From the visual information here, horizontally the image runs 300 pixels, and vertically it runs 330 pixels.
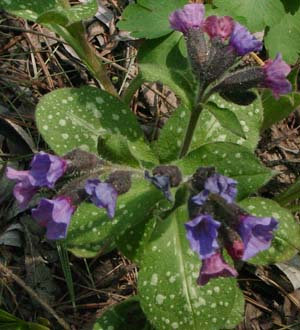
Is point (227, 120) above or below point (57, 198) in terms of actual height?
above

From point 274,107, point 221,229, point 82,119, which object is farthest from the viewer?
point 274,107

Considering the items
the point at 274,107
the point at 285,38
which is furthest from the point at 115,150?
the point at 285,38

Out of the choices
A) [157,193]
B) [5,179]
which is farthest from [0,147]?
[157,193]

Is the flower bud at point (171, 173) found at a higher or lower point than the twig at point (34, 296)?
higher

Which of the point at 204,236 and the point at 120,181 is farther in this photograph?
the point at 120,181

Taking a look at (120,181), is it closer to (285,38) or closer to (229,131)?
(229,131)

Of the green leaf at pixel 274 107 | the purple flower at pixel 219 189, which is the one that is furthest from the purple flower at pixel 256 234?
the green leaf at pixel 274 107

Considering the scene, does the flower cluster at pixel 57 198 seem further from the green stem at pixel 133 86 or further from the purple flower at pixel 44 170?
the green stem at pixel 133 86
